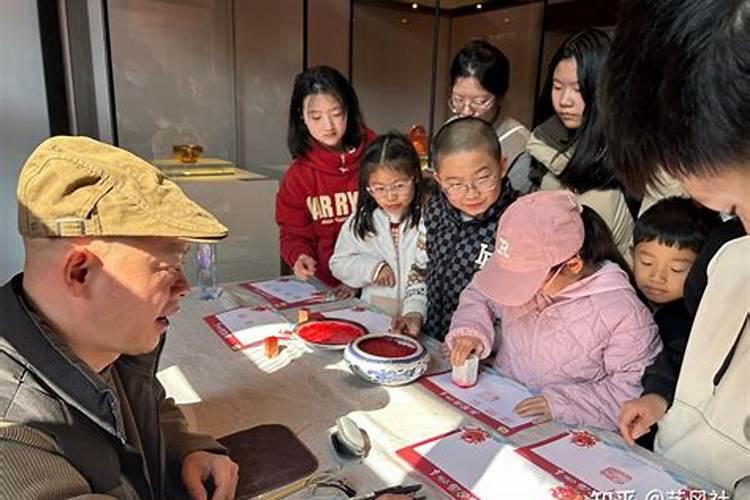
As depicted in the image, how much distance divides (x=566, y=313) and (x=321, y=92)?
119 cm

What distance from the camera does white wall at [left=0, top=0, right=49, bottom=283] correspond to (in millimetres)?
2656

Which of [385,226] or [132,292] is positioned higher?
[132,292]

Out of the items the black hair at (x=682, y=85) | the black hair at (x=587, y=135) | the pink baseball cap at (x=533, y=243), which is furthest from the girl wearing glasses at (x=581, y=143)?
the black hair at (x=682, y=85)

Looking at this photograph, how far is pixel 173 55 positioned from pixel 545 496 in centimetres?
347

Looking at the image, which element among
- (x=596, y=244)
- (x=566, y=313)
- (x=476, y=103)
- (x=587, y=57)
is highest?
(x=587, y=57)

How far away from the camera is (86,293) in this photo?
59 centimetres

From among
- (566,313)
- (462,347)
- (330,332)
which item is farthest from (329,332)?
(566,313)

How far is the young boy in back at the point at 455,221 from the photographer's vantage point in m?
1.37

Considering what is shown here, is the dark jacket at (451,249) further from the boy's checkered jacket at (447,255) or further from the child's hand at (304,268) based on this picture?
the child's hand at (304,268)

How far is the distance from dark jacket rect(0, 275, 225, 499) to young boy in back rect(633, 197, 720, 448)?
104 centimetres

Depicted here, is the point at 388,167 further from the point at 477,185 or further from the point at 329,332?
the point at 329,332

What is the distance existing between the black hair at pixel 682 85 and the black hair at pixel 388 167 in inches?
42.3

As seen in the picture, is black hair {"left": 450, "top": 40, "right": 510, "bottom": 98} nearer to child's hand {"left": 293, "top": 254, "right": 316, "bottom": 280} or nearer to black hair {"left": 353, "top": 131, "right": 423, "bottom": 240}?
black hair {"left": 353, "top": 131, "right": 423, "bottom": 240}

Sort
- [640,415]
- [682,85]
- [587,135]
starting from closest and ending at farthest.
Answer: [682,85]
[640,415]
[587,135]
